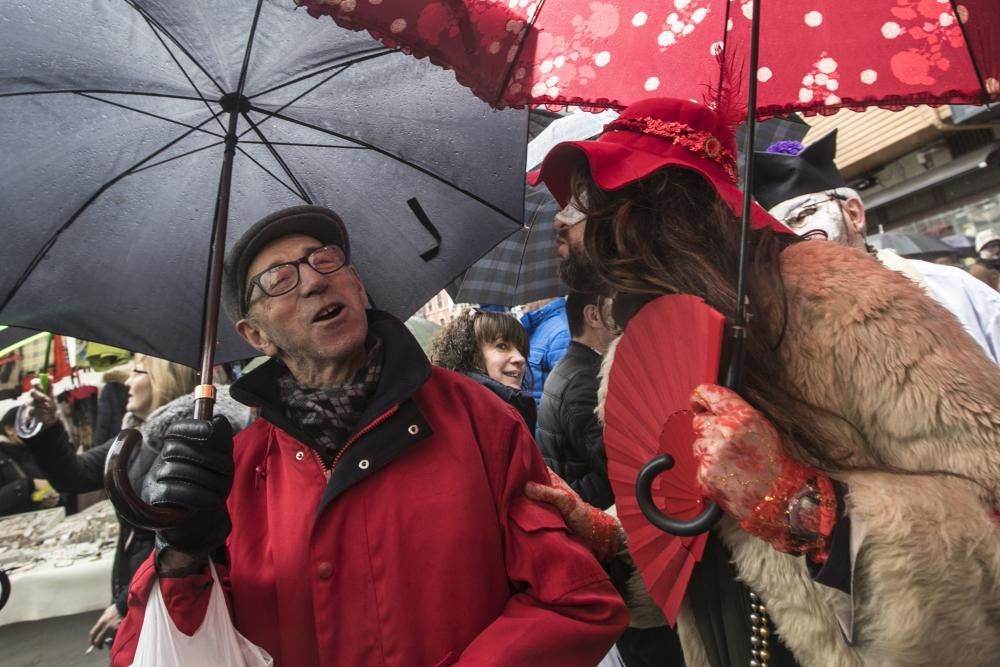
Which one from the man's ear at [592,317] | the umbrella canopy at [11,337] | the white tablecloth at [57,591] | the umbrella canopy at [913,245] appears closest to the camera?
the umbrella canopy at [11,337]

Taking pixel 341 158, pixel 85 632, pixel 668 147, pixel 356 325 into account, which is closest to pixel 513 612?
pixel 356 325

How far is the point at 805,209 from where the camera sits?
274 cm

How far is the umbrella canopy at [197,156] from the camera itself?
5.57 ft

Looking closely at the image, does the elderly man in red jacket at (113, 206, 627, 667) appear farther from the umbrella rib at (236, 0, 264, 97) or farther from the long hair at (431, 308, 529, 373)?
the long hair at (431, 308, 529, 373)

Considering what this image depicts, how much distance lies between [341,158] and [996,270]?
26.0 feet

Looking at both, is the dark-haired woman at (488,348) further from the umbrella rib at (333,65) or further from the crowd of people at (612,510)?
the umbrella rib at (333,65)

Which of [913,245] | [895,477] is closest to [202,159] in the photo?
[895,477]

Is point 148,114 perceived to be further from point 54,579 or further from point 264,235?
point 54,579

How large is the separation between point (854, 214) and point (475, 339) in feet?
7.52

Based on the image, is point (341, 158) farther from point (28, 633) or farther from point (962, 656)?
point (28, 633)

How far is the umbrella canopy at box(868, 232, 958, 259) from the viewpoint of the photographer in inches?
318

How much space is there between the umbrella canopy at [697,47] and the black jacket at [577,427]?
1.28 meters

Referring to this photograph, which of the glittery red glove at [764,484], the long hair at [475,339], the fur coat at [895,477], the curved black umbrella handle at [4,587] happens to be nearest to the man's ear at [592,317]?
the long hair at [475,339]

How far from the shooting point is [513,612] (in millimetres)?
1487
